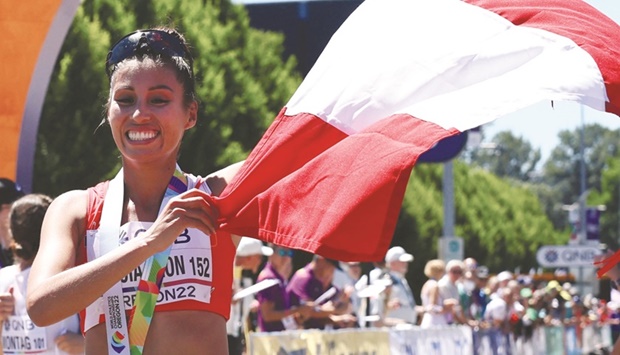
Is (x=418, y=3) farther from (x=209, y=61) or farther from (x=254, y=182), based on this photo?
(x=209, y=61)

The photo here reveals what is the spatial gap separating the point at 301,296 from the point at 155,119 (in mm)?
8914

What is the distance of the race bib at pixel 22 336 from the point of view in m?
6.10

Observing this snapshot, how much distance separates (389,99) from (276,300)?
7.97 metres

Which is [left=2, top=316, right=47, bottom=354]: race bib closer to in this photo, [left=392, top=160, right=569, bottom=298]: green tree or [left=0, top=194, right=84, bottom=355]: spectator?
[left=0, top=194, right=84, bottom=355]: spectator

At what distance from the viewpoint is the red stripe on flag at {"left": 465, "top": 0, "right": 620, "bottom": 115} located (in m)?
3.92

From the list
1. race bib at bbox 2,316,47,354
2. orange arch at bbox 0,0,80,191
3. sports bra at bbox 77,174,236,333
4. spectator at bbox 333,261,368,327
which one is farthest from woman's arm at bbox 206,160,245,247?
spectator at bbox 333,261,368,327

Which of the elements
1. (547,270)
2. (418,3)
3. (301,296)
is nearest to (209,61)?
(301,296)

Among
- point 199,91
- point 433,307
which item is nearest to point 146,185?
point 433,307

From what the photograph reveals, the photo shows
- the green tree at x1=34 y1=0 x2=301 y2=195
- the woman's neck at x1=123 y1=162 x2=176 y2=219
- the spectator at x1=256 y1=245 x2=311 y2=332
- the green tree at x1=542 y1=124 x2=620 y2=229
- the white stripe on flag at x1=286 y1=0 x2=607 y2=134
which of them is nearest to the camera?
the woman's neck at x1=123 y1=162 x2=176 y2=219

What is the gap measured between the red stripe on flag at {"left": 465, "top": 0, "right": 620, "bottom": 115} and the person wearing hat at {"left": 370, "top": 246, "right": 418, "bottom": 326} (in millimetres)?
10263

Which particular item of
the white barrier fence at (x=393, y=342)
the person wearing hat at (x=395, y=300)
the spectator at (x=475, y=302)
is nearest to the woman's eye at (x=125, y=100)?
the white barrier fence at (x=393, y=342)

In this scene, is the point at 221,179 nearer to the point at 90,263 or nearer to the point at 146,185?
the point at 146,185

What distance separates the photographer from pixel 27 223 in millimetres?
5898

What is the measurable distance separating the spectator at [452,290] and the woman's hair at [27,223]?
35.9 ft
